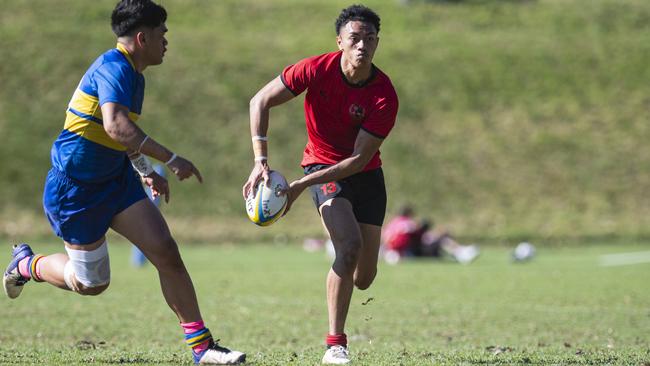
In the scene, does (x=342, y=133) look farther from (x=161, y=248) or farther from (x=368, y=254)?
(x=161, y=248)

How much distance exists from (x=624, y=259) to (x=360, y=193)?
1639 centimetres

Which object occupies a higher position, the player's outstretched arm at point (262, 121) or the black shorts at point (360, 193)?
the player's outstretched arm at point (262, 121)

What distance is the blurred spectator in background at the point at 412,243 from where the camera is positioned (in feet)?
72.9

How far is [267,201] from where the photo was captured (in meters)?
7.33

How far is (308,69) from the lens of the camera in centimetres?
757

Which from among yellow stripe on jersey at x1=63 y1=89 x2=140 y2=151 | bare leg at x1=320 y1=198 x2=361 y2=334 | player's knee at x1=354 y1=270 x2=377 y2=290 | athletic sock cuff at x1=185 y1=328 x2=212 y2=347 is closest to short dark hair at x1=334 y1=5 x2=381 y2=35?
bare leg at x1=320 y1=198 x2=361 y2=334

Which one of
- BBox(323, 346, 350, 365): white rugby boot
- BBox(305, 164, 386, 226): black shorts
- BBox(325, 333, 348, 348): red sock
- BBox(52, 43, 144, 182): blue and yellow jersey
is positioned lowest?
BBox(323, 346, 350, 365): white rugby boot

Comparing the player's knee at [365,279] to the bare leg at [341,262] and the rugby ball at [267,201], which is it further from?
the rugby ball at [267,201]

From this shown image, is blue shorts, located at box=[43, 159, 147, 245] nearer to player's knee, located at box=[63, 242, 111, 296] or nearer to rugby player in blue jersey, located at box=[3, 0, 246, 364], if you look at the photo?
rugby player in blue jersey, located at box=[3, 0, 246, 364]

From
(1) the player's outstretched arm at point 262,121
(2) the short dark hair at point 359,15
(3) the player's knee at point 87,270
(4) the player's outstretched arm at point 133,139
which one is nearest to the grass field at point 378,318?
(3) the player's knee at point 87,270

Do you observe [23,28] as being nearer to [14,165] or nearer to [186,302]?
[14,165]

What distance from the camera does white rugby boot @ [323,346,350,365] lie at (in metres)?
7.06

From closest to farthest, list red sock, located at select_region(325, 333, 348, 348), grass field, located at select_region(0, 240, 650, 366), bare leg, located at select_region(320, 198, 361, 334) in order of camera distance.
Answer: red sock, located at select_region(325, 333, 348, 348) → bare leg, located at select_region(320, 198, 361, 334) → grass field, located at select_region(0, 240, 650, 366)

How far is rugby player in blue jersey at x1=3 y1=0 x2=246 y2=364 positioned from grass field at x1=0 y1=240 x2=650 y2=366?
591 mm
